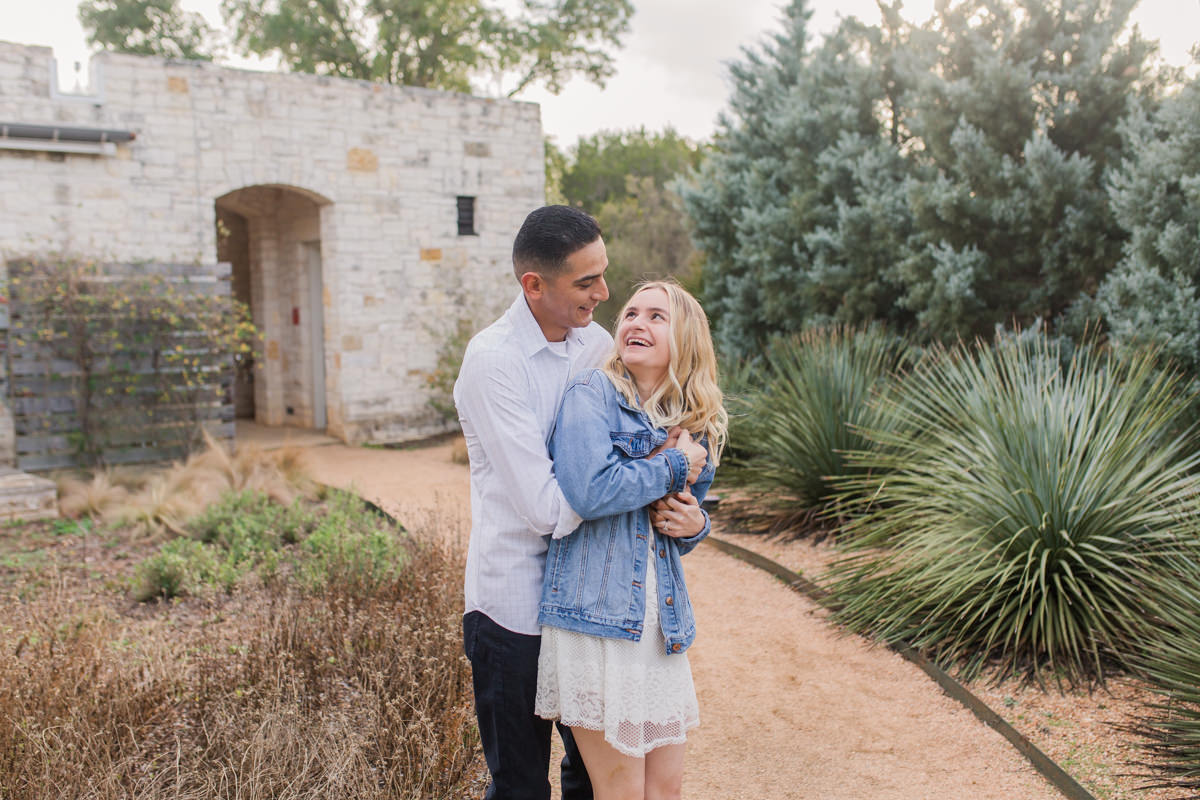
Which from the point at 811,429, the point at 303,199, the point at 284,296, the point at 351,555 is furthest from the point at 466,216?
the point at 351,555

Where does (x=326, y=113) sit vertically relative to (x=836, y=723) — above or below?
above

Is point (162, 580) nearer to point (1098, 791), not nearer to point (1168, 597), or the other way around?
point (1098, 791)

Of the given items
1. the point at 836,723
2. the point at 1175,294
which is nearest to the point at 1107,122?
the point at 1175,294

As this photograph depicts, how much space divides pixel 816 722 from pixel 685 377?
2.13 metres

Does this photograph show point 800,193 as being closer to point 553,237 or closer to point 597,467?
point 553,237

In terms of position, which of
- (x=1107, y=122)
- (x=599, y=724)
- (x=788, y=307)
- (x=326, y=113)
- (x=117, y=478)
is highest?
(x=326, y=113)

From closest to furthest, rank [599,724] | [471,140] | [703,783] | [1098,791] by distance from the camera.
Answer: [599,724] < [1098,791] < [703,783] < [471,140]

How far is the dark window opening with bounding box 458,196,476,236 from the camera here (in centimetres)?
1250

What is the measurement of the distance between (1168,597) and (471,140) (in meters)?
10.3

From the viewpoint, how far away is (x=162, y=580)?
5.34 metres

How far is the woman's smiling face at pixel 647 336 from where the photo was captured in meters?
2.26

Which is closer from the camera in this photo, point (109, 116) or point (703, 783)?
point (703, 783)

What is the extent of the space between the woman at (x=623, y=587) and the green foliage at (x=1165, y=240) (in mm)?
4547

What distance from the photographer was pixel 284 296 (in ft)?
44.4
